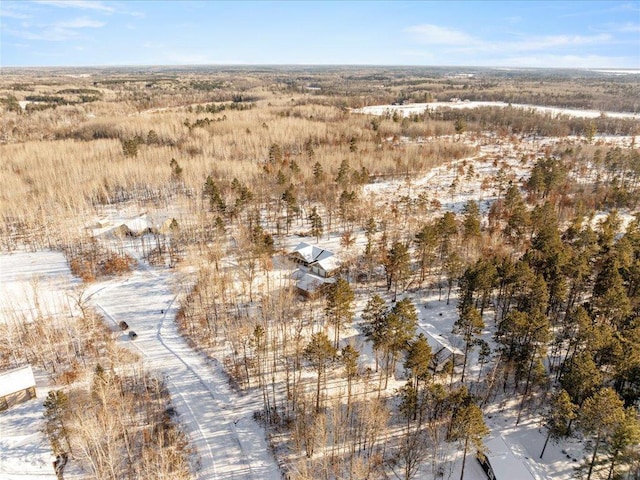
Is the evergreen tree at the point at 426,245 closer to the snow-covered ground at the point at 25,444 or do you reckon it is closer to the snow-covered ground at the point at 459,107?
the snow-covered ground at the point at 25,444

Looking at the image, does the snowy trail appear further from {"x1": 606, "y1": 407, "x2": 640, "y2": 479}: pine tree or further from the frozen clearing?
{"x1": 606, "y1": 407, "x2": 640, "y2": 479}: pine tree

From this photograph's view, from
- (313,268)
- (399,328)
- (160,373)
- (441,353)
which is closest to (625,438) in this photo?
(441,353)

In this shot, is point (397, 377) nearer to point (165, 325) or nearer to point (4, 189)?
point (165, 325)

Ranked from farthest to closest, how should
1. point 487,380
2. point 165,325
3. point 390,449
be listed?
1. point 165,325
2. point 487,380
3. point 390,449

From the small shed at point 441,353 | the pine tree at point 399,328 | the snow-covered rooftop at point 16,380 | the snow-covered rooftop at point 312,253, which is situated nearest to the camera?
the snow-covered rooftop at point 16,380

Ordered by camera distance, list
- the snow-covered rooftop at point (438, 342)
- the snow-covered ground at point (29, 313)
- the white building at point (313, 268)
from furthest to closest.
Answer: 1. the white building at point (313, 268)
2. the snow-covered rooftop at point (438, 342)
3. the snow-covered ground at point (29, 313)

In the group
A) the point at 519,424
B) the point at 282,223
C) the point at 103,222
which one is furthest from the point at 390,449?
the point at 103,222

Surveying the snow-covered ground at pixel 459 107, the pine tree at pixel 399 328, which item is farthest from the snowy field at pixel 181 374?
the snow-covered ground at pixel 459 107
